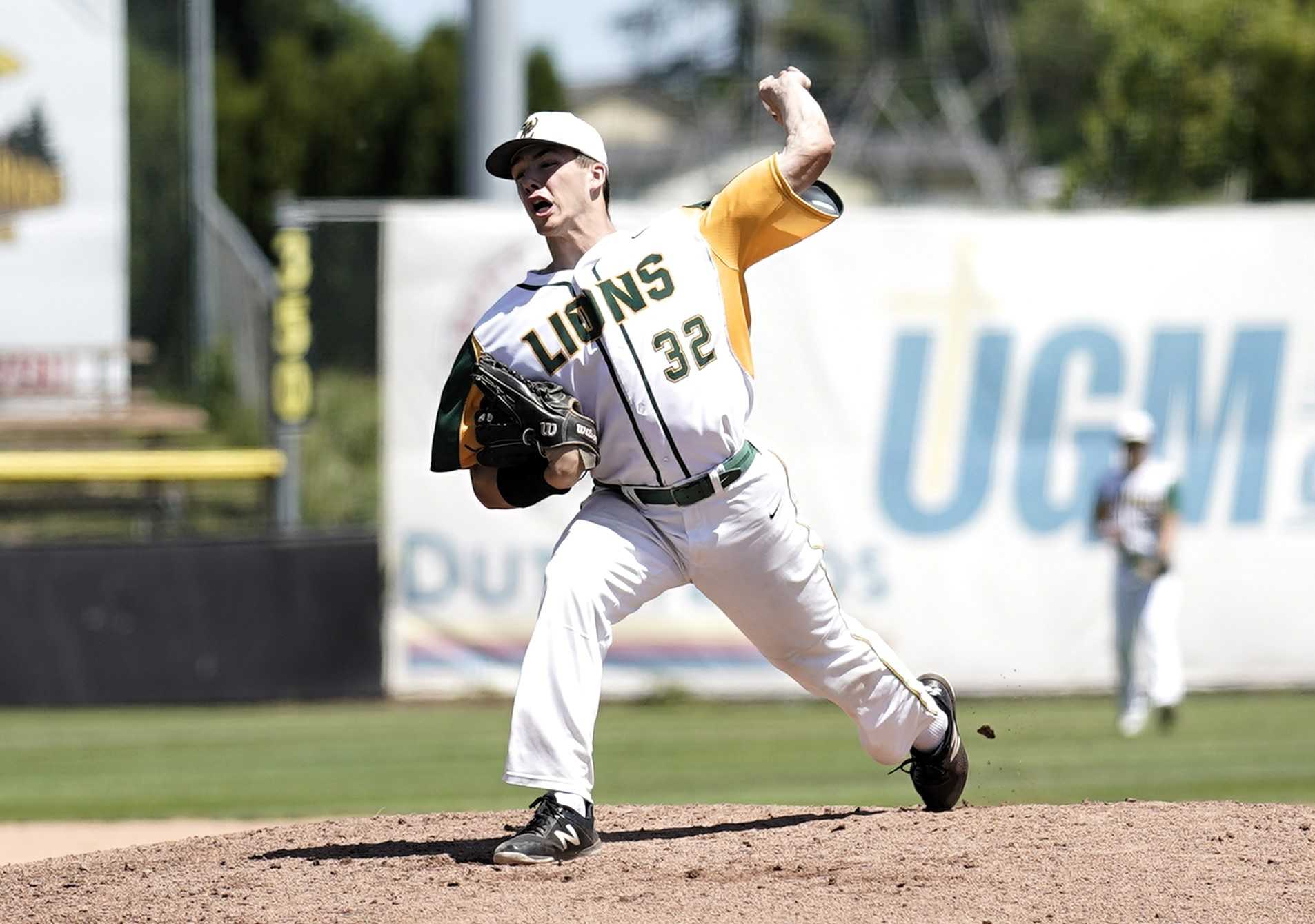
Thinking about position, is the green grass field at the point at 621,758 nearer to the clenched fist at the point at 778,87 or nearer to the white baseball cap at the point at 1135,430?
the white baseball cap at the point at 1135,430

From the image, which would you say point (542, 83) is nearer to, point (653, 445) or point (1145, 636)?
point (1145, 636)

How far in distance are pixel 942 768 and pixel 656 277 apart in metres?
1.70

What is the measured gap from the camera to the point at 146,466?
1427 centimetres

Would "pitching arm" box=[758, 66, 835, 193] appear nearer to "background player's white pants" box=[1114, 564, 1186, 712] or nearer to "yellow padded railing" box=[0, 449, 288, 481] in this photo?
"background player's white pants" box=[1114, 564, 1186, 712]

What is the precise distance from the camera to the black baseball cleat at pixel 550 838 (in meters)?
4.61

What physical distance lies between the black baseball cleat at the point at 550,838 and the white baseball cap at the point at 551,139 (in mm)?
1646

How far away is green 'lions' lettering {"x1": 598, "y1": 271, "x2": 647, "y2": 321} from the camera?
4738 mm

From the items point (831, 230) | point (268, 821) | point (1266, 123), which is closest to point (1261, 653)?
→ point (831, 230)

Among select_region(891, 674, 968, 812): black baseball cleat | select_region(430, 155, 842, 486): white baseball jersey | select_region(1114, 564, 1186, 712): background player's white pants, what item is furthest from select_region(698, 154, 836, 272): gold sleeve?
select_region(1114, 564, 1186, 712): background player's white pants

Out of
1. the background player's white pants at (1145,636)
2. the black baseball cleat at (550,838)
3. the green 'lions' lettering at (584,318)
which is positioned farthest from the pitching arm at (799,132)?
the background player's white pants at (1145,636)

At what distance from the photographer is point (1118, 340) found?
1323 centimetres

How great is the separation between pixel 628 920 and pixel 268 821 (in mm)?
4086

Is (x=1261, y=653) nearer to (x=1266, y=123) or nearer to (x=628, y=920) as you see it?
(x=628, y=920)

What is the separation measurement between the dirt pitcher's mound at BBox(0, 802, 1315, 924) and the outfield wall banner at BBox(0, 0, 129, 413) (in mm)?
13055
